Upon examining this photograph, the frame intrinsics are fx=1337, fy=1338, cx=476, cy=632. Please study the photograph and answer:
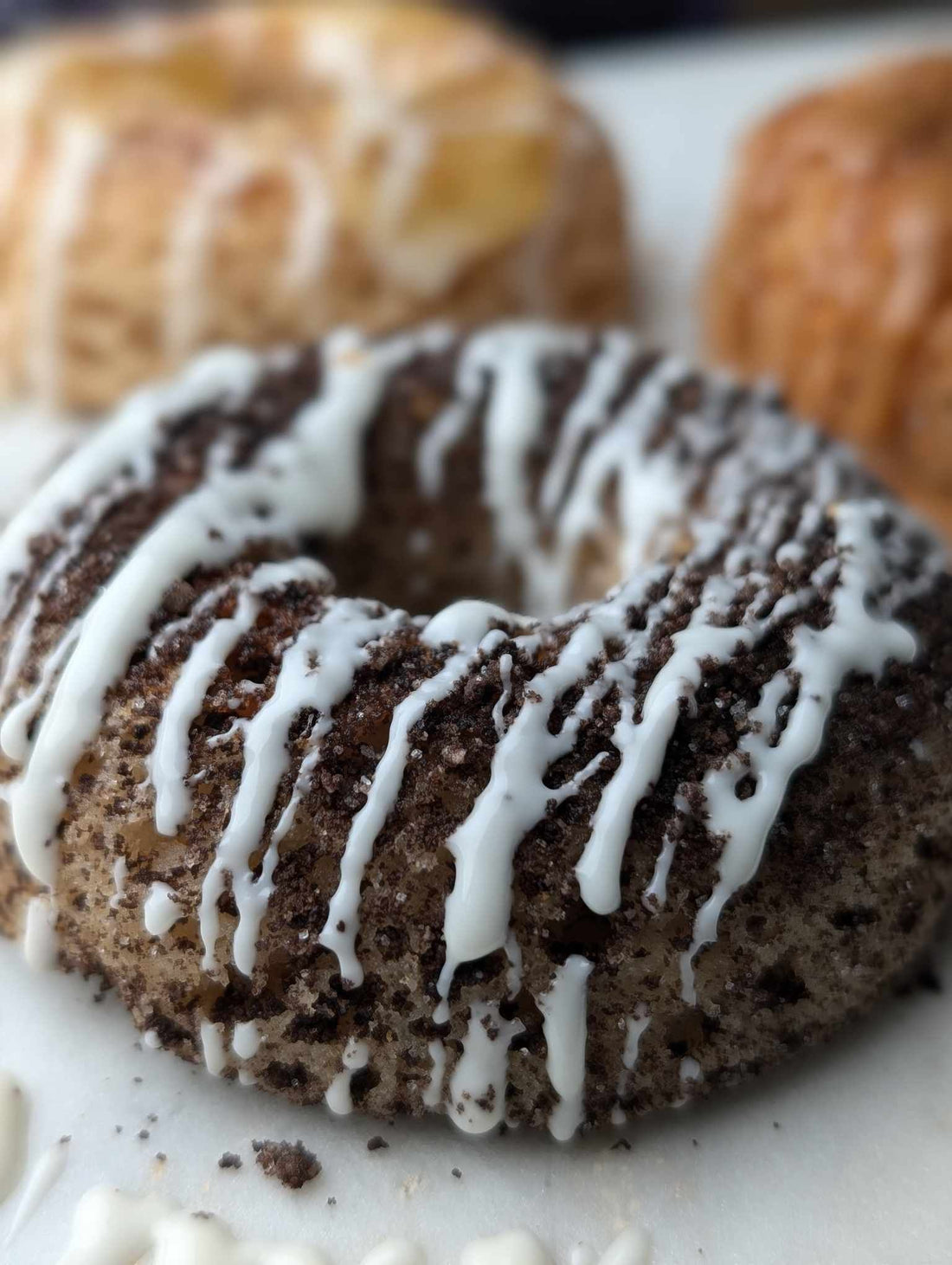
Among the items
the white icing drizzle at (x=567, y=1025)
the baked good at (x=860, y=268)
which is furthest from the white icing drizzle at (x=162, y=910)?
the baked good at (x=860, y=268)

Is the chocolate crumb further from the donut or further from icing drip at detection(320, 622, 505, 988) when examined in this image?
icing drip at detection(320, 622, 505, 988)

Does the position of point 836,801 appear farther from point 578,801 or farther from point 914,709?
point 578,801

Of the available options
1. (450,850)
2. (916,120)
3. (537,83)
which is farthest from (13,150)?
(450,850)

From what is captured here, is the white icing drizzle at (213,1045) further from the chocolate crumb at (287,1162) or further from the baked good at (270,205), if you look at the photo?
the baked good at (270,205)

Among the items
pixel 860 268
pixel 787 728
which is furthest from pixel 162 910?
pixel 860 268

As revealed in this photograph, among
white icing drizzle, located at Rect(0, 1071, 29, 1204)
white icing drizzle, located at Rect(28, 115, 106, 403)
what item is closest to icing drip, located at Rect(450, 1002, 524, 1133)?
white icing drizzle, located at Rect(0, 1071, 29, 1204)
